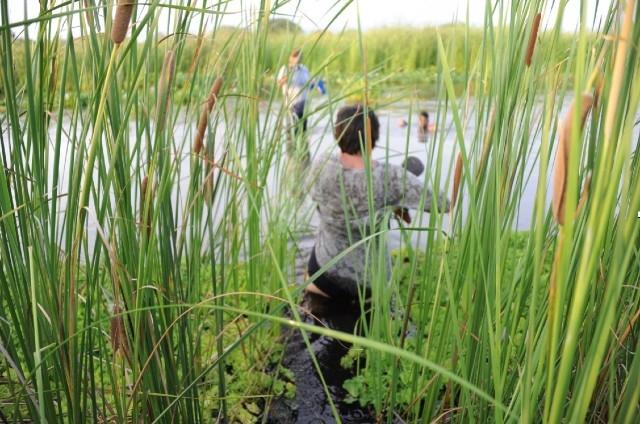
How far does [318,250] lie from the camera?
2768 millimetres

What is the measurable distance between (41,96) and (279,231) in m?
1.27

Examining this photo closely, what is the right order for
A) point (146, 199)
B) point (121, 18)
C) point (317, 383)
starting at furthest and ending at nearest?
point (317, 383), point (146, 199), point (121, 18)

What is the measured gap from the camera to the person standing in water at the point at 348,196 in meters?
2.39

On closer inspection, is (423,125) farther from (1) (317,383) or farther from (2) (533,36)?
(1) (317,383)

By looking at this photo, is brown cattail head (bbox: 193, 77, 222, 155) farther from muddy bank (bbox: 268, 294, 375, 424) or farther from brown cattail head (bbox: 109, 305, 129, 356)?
muddy bank (bbox: 268, 294, 375, 424)

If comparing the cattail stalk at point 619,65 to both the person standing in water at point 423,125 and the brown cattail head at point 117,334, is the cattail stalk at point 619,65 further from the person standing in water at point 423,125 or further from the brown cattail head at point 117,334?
the person standing in water at point 423,125

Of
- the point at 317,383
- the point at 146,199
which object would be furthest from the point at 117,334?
the point at 317,383

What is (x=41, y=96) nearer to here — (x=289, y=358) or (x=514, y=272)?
(x=514, y=272)

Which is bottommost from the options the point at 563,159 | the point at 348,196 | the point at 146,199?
the point at 348,196

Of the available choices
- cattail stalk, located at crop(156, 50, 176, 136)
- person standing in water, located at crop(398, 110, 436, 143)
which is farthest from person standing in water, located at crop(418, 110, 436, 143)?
cattail stalk, located at crop(156, 50, 176, 136)

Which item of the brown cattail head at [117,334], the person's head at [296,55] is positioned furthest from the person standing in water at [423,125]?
the brown cattail head at [117,334]

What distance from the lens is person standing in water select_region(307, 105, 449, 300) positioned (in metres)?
2.39

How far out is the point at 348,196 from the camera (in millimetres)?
2299

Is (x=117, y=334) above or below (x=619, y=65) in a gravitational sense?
below
